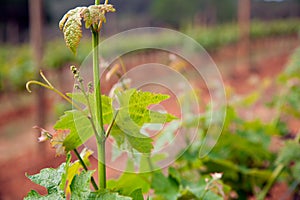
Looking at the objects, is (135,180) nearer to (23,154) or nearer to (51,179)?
(51,179)

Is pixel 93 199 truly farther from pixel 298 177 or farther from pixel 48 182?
pixel 298 177

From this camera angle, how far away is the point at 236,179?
1.68 metres

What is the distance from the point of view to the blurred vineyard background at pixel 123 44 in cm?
607

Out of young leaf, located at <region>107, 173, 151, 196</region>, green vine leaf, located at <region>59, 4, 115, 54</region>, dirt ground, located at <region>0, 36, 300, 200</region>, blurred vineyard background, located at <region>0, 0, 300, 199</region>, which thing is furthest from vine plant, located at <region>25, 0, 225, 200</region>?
blurred vineyard background, located at <region>0, 0, 300, 199</region>

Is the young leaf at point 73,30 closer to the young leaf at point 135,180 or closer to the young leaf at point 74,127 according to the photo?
the young leaf at point 74,127

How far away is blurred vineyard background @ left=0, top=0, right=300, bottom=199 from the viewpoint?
6.07m

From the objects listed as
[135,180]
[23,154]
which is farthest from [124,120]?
[23,154]

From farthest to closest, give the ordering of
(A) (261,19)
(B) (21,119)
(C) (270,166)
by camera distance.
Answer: (A) (261,19) < (B) (21,119) < (C) (270,166)

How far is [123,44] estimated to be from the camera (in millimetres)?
14438

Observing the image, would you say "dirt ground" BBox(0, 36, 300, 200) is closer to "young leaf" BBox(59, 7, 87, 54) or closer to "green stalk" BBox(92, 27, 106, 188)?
"green stalk" BBox(92, 27, 106, 188)

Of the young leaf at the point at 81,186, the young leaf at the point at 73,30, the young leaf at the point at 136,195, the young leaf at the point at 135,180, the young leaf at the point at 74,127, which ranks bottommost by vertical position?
the young leaf at the point at 135,180

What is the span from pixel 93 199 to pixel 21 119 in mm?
7238

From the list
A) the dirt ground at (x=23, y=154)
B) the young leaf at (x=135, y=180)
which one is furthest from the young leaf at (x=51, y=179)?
the dirt ground at (x=23, y=154)

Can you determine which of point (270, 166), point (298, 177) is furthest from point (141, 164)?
point (270, 166)
